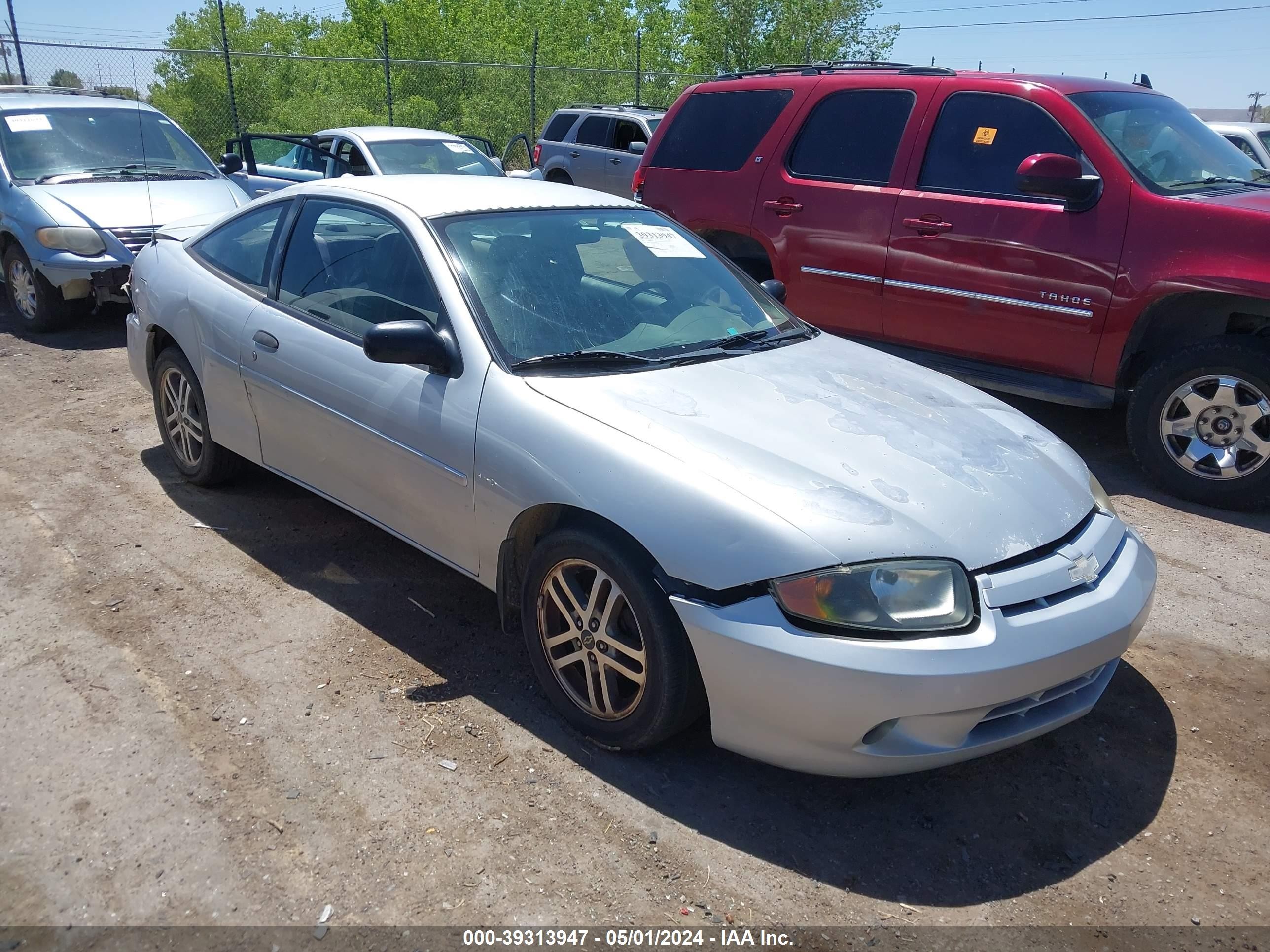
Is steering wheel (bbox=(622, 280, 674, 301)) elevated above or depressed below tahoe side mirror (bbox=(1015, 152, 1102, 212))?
below

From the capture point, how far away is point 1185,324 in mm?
5539

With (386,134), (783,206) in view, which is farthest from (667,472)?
(386,134)

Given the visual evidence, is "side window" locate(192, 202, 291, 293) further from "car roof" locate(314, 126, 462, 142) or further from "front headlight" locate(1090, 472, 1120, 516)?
"car roof" locate(314, 126, 462, 142)

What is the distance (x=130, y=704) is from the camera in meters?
3.40

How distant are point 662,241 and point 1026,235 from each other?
2.40m

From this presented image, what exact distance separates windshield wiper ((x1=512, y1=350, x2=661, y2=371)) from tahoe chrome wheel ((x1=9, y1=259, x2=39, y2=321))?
6509 millimetres

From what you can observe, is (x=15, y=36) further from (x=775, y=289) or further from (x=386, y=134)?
(x=775, y=289)

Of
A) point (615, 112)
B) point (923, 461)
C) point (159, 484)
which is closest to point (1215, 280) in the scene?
point (923, 461)

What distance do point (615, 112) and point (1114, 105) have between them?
998cm

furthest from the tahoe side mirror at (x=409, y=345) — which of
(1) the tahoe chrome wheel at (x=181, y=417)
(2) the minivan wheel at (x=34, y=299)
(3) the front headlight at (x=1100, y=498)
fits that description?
(2) the minivan wheel at (x=34, y=299)

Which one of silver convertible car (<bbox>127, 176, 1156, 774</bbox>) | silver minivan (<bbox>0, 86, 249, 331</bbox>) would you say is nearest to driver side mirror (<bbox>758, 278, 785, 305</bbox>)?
silver convertible car (<bbox>127, 176, 1156, 774</bbox>)

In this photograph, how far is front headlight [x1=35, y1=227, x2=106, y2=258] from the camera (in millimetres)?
7859

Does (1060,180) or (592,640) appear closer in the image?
(592,640)

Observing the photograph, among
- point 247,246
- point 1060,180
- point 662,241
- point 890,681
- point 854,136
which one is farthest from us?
point 854,136
